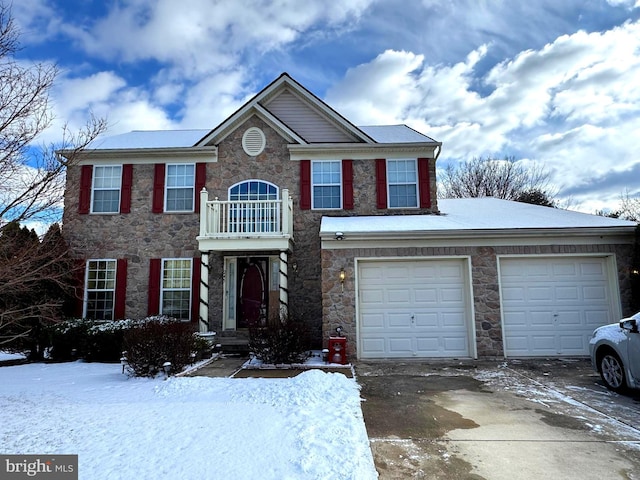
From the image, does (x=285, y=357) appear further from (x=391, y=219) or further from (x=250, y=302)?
(x=391, y=219)

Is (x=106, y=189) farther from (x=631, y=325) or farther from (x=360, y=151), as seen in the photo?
(x=631, y=325)

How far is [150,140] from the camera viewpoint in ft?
42.1

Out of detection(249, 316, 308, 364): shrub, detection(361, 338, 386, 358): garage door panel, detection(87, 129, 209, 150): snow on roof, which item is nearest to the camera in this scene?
detection(249, 316, 308, 364): shrub

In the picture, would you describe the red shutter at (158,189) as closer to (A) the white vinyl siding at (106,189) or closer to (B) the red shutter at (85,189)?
(A) the white vinyl siding at (106,189)

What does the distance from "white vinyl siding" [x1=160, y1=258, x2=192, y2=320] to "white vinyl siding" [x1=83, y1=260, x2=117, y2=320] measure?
1639 millimetres

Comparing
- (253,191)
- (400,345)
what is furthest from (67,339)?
(400,345)

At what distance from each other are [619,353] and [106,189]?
550 inches

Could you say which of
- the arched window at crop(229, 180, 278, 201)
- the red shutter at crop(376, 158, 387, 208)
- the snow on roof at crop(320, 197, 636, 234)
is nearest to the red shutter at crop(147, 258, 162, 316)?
the arched window at crop(229, 180, 278, 201)

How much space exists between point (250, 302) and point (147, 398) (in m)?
5.68

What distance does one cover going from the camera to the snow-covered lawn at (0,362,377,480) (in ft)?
11.0

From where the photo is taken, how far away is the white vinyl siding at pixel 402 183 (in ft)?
38.7

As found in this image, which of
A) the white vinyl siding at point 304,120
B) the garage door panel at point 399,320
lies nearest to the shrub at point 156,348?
the garage door panel at point 399,320

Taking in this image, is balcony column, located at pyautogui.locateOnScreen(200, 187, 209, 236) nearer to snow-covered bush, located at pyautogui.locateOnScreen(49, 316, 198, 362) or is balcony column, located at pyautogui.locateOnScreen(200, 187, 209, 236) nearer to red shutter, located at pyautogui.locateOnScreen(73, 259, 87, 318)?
snow-covered bush, located at pyautogui.locateOnScreen(49, 316, 198, 362)

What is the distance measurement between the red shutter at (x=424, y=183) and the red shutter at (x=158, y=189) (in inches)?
334
